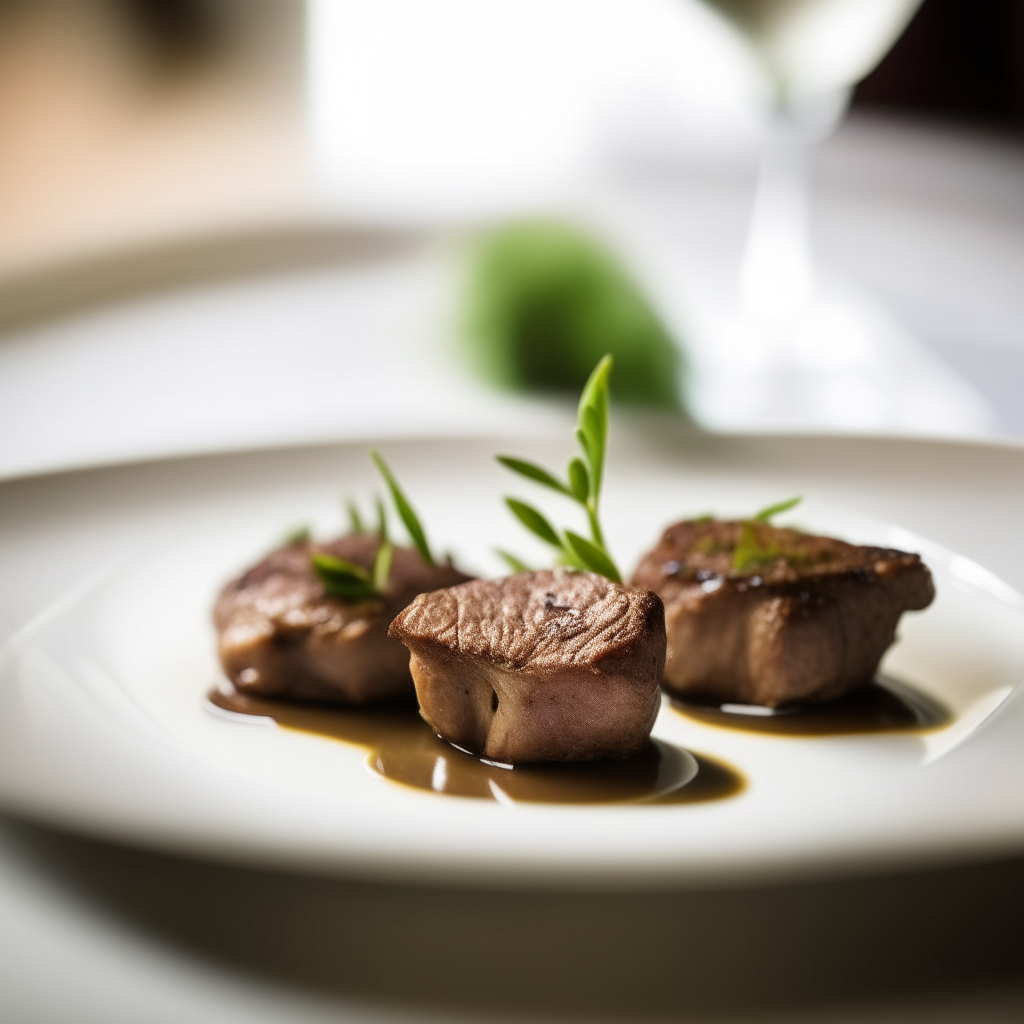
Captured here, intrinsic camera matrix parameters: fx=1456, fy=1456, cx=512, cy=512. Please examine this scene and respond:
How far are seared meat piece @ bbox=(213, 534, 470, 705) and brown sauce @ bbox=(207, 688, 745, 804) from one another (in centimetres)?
6

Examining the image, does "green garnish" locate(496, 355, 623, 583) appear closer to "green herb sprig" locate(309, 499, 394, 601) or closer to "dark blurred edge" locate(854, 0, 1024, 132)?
"green herb sprig" locate(309, 499, 394, 601)

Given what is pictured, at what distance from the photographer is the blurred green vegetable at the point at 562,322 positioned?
3.62m

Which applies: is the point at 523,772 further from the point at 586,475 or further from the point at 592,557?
the point at 586,475

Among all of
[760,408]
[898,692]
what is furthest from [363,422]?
[898,692]

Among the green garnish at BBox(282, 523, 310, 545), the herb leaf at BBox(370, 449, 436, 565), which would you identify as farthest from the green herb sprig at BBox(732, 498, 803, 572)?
the green garnish at BBox(282, 523, 310, 545)

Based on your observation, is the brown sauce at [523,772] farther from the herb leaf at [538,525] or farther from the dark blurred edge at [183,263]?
the dark blurred edge at [183,263]

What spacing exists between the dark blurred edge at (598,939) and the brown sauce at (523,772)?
0.32 metres

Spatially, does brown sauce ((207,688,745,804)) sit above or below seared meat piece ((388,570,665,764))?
below

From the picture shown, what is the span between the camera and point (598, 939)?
4.42 ft

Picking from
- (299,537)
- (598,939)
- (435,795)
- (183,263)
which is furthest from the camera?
(183,263)

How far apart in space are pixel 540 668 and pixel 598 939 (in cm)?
50

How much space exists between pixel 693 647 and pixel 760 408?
1778mm

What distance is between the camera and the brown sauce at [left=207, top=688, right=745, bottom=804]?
1709 millimetres

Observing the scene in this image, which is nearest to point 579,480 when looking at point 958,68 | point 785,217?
point 785,217
